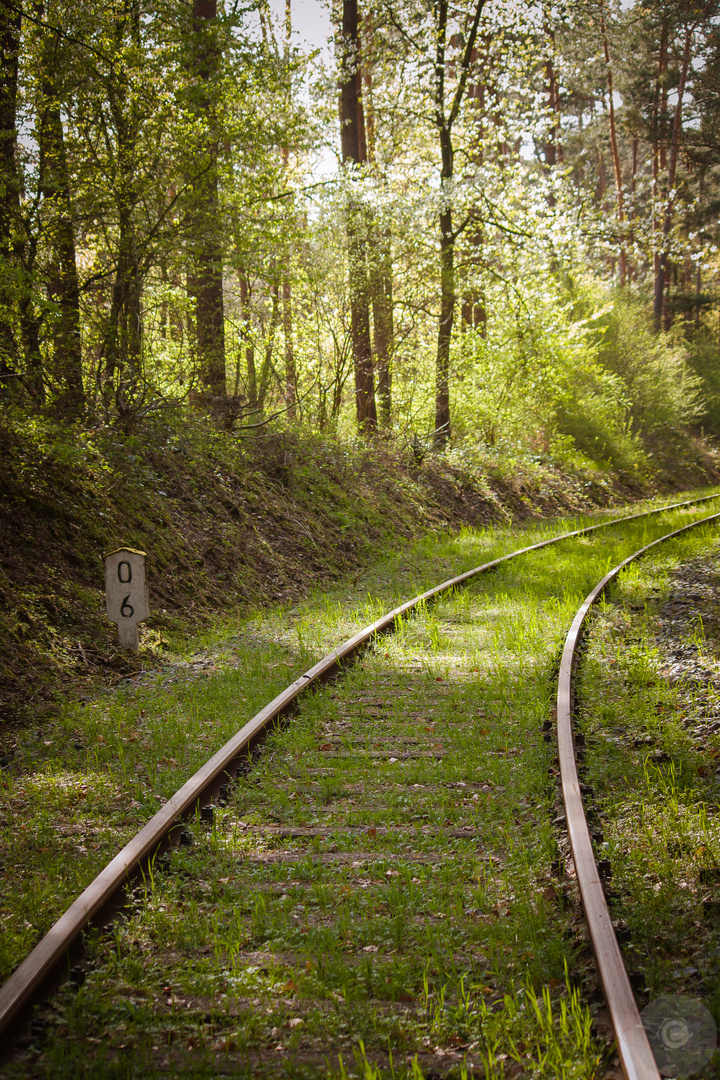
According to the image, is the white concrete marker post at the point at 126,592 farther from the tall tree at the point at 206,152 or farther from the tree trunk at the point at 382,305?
the tree trunk at the point at 382,305

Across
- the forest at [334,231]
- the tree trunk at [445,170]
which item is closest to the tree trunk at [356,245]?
the forest at [334,231]

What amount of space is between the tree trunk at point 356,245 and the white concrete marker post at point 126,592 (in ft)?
32.3

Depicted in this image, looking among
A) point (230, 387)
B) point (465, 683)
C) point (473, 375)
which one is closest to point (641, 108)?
point (473, 375)

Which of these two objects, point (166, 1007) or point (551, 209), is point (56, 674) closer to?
point (166, 1007)

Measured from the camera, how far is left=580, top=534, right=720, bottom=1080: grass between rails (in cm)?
298

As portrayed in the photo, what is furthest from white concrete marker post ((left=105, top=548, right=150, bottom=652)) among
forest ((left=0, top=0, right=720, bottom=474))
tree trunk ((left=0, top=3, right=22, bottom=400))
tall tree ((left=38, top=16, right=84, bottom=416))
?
tall tree ((left=38, top=16, right=84, bottom=416))

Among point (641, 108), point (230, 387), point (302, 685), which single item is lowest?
point (302, 685)

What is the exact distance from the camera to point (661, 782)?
172 inches

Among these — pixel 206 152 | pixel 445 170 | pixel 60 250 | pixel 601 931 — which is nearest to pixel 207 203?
pixel 206 152

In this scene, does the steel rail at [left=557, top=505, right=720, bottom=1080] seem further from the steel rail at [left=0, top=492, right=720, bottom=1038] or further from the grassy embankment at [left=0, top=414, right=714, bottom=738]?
the grassy embankment at [left=0, top=414, right=714, bottom=738]

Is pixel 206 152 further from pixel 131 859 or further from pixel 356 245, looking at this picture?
pixel 131 859

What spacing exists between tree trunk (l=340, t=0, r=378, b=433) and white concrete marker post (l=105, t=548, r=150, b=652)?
984cm

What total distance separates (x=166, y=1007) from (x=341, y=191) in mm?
15595

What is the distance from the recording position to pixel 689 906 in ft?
10.7
